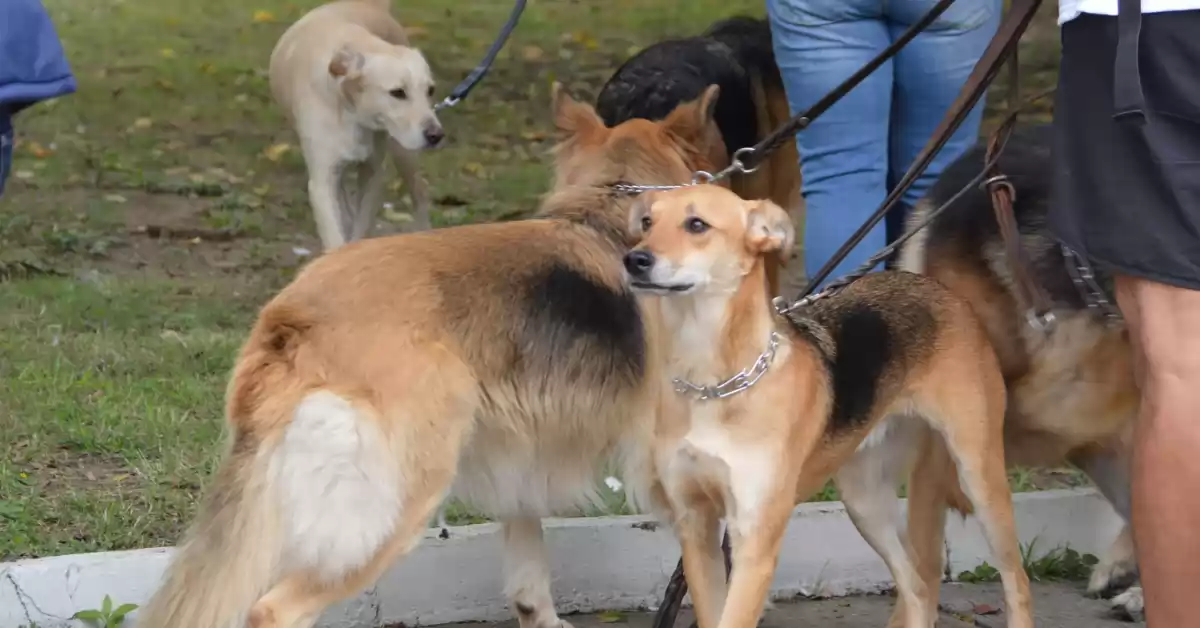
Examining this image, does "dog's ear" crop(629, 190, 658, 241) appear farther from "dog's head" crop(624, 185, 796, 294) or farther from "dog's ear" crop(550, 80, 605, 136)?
"dog's ear" crop(550, 80, 605, 136)

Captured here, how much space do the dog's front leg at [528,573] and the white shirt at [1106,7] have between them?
199cm

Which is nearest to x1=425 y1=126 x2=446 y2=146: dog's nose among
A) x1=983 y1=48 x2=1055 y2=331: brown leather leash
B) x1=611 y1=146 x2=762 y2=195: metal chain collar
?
x1=611 y1=146 x2=762 y2=195: metal chain collar

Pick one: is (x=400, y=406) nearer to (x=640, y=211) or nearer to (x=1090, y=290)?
(x=640, y=211)

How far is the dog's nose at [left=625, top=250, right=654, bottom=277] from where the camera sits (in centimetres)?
309

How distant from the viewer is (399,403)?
124 inches

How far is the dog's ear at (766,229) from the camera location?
323 centimetres

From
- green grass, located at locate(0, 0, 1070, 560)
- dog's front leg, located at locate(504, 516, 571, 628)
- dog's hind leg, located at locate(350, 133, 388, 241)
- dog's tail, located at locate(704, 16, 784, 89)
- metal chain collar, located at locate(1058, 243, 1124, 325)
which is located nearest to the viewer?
metal chain collar, located at locate(1058, 243, 1124, 325)

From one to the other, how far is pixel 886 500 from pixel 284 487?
166cm

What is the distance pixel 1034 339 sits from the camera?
3.76 m

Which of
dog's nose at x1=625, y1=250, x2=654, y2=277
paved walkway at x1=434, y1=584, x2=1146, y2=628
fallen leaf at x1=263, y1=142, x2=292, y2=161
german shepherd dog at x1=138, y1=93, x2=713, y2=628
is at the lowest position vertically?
fallen leaf at x1=263, y1=142, x2=292, y2=161

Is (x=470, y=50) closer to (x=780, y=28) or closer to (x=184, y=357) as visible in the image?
(x=184, y=357)

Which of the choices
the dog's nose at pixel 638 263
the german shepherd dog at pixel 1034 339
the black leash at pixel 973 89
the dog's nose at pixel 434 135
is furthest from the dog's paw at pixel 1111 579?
the dog's nose at pixel 434 135

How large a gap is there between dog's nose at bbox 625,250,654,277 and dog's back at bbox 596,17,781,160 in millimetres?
2177

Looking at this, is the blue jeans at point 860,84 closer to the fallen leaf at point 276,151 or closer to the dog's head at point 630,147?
the dog's head at point 630,147
